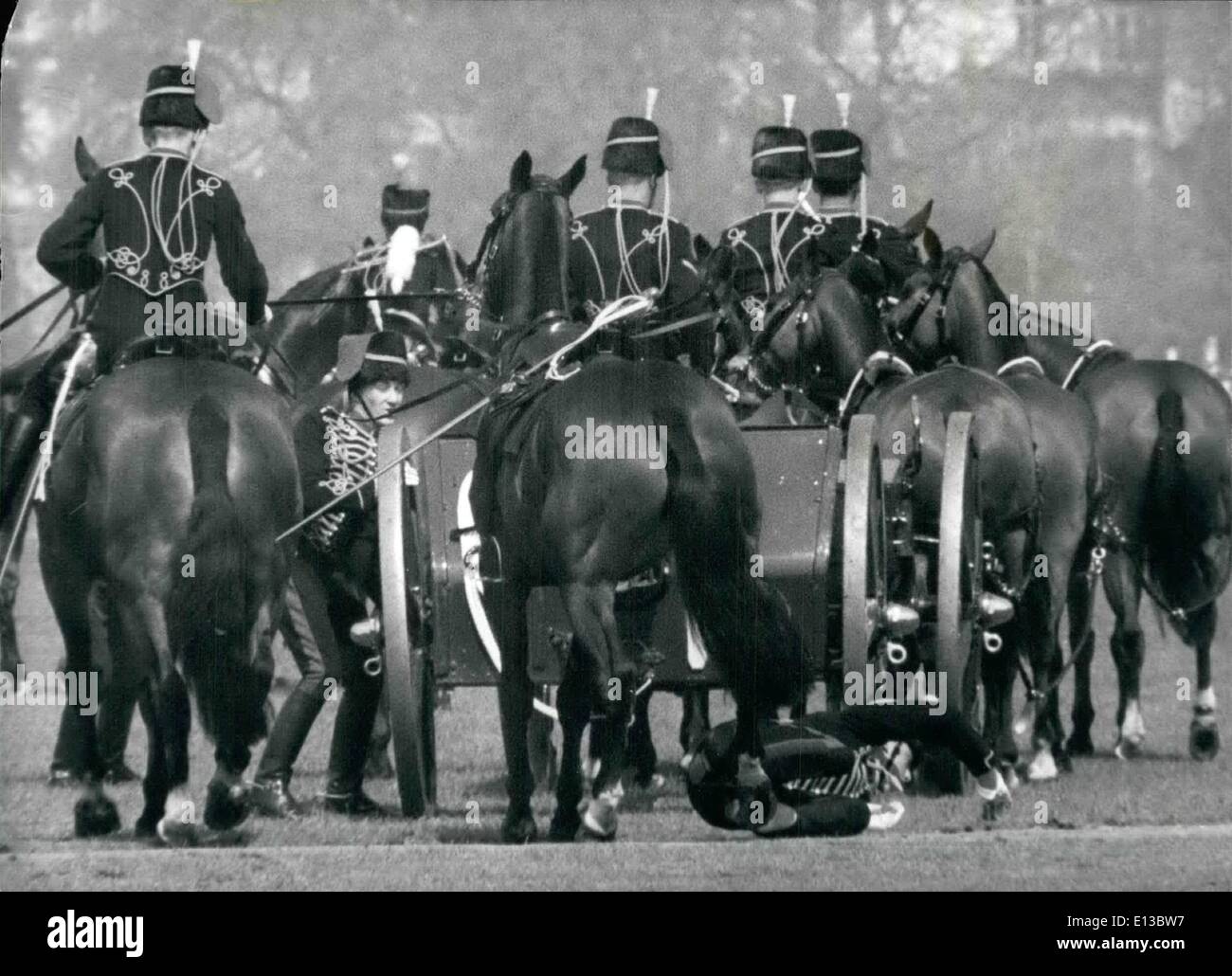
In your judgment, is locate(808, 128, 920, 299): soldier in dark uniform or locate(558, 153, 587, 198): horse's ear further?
locate(808, 128, 920, 299): soldier in dark uniform

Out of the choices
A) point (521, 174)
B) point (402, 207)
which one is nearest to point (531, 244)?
point (521, 174)

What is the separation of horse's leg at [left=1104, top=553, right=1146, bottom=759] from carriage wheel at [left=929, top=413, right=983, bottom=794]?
8.29 ft

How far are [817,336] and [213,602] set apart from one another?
119 inches

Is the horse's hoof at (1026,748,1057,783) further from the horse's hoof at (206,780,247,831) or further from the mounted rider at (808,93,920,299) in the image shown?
the horse's hoof at (206,780,247,831)

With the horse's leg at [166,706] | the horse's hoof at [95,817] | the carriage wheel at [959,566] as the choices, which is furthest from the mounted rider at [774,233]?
the horse's hoof at [95,817]

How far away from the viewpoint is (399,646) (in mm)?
13398

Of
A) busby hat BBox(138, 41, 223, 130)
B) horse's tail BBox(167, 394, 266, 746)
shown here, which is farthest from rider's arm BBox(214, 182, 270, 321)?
horse's tail BBox(167, 394, 266, 746)

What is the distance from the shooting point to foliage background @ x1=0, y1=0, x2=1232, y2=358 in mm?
13375

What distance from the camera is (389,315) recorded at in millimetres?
16500

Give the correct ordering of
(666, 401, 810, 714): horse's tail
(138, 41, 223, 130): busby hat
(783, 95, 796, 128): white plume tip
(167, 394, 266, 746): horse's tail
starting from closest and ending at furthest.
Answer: (666, 401, 810, 714): horse's tail
(167, 394, 266, 746): horse's tail
(138, 41, 223, 130): busby hat
(783, 95, 796, 128): white plume tip

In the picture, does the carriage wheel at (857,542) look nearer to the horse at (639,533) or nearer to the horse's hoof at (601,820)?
the horse at (639,533)
